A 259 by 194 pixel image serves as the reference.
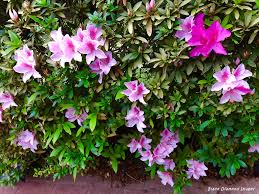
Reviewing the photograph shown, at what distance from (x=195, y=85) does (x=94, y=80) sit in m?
0.63

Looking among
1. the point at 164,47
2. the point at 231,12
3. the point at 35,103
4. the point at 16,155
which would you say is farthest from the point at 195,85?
the point at 16,155

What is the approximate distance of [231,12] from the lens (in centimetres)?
203

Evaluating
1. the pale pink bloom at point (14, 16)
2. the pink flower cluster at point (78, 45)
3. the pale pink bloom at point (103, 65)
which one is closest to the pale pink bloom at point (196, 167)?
the pale pink bloom at point (103, 65)

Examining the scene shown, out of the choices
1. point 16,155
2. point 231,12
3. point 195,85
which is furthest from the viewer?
point 16,155

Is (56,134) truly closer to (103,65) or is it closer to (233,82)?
(103,65)

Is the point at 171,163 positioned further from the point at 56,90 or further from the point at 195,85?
the point at 56,90

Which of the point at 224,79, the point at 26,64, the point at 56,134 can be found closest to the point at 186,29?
the point at 224,79

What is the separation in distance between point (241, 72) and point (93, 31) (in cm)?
87

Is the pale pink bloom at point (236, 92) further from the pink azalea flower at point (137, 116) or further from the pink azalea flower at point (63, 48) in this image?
the pink azalea flower at point (63, 48)

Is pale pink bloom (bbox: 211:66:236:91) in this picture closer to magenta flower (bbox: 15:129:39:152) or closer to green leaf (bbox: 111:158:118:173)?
green leaf (bbox: 111:158:118:173)

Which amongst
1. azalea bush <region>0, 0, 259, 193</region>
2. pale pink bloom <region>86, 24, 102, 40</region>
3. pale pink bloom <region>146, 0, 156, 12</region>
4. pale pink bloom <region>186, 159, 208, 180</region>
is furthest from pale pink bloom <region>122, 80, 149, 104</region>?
pale pink bloom <region>186, 159, 208, 180</region>

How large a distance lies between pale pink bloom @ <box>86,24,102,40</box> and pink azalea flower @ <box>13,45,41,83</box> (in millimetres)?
372

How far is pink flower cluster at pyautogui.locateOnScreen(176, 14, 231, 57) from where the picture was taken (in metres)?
2.00

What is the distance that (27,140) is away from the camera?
2.56 metres
